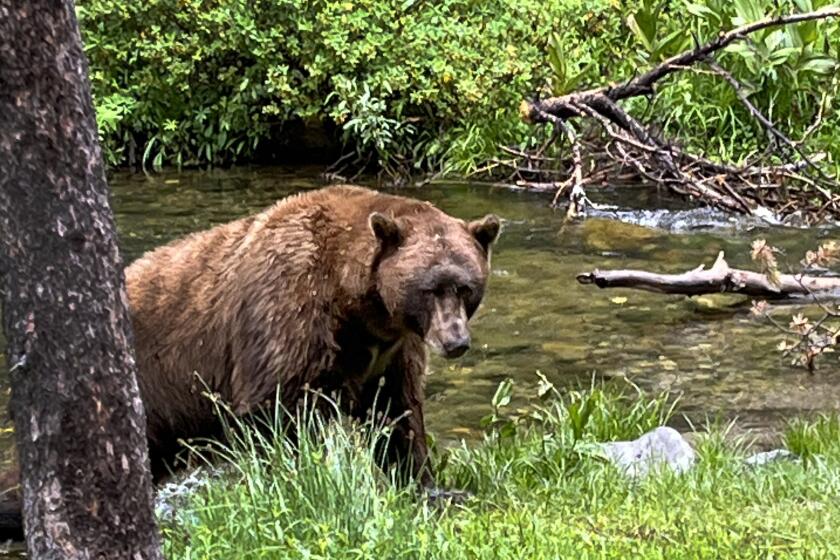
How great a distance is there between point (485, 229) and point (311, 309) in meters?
0.87

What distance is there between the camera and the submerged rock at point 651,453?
19.5 feet

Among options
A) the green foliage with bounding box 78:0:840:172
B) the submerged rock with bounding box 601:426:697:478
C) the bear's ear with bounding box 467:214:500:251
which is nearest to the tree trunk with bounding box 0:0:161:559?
the bear's ear with bounding box 467:214:500:251

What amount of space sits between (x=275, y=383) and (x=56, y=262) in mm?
2310

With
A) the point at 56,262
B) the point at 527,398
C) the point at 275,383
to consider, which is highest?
the point at 56,262

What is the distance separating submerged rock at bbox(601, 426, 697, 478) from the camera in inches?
233

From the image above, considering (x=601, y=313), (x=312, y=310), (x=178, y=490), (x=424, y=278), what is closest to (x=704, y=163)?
(x=601, y=313)

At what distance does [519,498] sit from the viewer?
5.71 m

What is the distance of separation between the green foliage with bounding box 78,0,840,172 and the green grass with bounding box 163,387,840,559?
A: 7886mm

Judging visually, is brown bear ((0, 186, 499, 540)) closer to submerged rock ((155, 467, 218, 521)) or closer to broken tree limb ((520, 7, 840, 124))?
submerged rock ((155, 467, 218, 521))

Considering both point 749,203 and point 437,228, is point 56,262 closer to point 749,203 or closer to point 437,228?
point 437,228

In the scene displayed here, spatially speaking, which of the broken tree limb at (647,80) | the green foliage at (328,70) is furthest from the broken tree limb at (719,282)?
the green foliage at (328,70)

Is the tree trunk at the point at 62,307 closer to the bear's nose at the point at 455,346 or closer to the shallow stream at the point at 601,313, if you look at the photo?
the bear's nose at the point at 455,346

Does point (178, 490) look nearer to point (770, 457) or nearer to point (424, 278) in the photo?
point (424, 278)

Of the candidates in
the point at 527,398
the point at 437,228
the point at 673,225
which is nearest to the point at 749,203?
the point at 673,225
